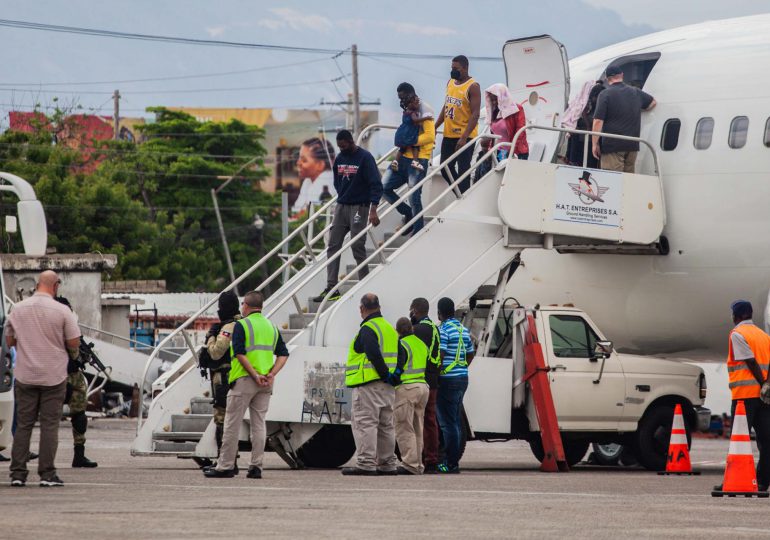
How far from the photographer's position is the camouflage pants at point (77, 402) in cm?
1669

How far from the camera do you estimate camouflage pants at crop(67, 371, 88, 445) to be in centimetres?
1669

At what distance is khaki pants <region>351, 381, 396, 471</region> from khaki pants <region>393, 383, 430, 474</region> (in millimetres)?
338

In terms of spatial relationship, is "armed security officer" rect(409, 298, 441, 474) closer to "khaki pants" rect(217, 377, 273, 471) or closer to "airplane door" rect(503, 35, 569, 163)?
"khaki pants" rect(217, 377, 273, 471)

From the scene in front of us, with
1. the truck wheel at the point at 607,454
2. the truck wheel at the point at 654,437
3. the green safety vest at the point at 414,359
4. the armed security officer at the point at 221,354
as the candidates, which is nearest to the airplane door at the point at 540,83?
the truck wheel at the point at 654,437

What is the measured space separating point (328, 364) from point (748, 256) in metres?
5.38

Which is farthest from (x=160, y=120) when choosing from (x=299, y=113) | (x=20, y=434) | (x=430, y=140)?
(x=20, y=434)

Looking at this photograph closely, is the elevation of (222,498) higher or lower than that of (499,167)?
lower

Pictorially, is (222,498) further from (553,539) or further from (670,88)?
(670,88)

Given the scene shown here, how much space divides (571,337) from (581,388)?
0.66 meters

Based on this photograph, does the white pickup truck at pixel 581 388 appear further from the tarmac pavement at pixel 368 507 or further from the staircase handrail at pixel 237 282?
the staircase handrail at pixel 237 282

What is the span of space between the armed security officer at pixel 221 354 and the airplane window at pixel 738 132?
641cm

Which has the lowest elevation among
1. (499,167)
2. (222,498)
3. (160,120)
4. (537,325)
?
(222,498)

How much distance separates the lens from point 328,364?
54.5 ft

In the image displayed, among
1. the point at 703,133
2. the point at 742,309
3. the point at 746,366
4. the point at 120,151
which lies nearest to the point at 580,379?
the point at 703,133
